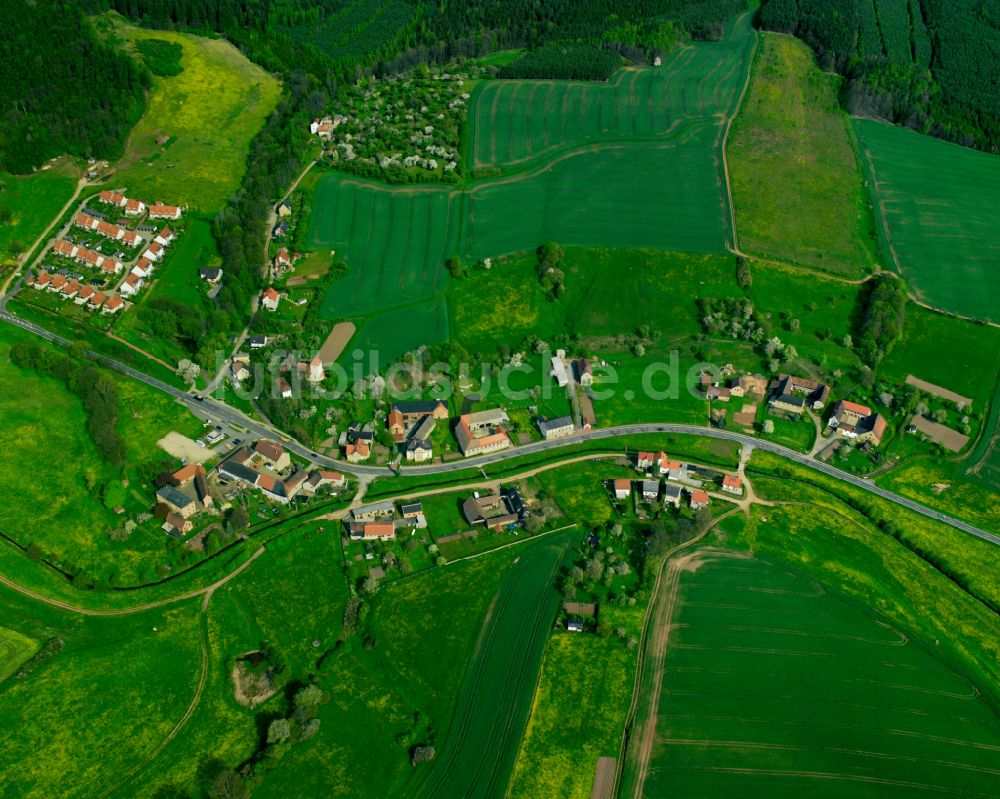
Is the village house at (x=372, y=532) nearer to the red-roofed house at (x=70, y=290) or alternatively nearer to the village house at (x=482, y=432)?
the village house at (x=482, y=432)

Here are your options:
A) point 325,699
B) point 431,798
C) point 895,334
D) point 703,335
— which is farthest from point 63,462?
point 895,334

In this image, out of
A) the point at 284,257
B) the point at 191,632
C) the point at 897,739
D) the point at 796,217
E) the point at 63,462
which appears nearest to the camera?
the point at 897,739

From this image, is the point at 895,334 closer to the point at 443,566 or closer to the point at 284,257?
the point at 443,566

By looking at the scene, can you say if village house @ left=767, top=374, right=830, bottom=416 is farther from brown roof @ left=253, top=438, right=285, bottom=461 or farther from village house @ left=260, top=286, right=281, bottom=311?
village house @ left=260, top=286, right=281, bottom=311

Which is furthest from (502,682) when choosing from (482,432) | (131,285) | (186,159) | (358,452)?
(186,159)

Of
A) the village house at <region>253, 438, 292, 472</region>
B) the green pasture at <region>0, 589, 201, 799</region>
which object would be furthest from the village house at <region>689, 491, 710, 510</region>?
the green pasture at <region>0, 589, 201, 799</region>
